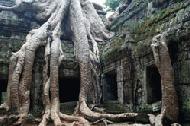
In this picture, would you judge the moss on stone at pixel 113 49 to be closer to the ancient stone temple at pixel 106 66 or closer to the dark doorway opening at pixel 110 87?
the ancient stone temple at pixel 106 66

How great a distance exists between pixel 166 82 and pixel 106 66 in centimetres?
351

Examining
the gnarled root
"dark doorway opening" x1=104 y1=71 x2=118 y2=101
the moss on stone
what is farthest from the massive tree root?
"dark doorway opening" x1=104 y1=71 x2=118 y2=101

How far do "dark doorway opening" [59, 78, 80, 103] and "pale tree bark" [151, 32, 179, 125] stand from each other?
390 cm

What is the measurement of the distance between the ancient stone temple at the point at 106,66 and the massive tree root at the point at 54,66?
1.1 inches

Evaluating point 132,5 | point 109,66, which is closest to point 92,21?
point 132,5

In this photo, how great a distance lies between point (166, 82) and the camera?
7.03 meters

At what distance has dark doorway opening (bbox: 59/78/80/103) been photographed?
10.9m

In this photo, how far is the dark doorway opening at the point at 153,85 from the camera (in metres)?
8.23

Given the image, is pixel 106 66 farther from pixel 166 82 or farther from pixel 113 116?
pixel 166 82

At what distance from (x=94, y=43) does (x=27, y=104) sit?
10.3ft

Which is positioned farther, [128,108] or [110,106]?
[110,106]

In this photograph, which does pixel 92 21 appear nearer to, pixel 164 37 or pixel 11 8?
pixel 11 8

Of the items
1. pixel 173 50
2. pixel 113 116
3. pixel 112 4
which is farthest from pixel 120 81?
pixel 112 4

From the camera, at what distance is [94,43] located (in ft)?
35.9
